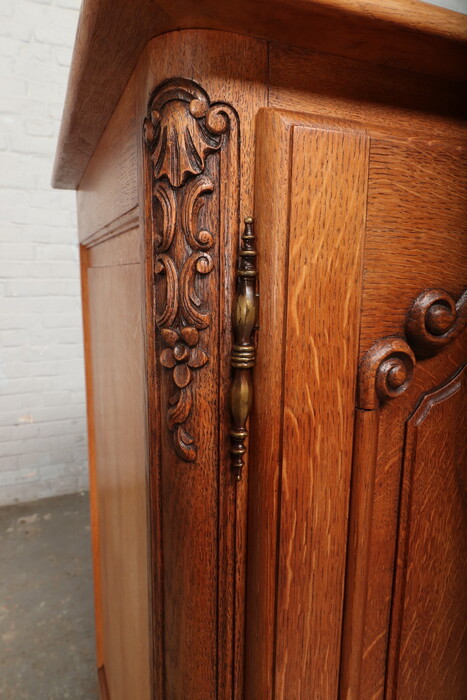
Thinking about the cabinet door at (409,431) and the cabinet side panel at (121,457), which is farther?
the cabinet side panel at (121,457)

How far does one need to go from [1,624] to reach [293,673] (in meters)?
1.61

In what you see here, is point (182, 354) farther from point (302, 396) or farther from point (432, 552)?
point (432, 552)

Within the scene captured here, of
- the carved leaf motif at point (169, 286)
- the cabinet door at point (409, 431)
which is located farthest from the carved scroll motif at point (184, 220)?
the cabinet door at point (409, 431)

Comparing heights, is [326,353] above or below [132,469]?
above

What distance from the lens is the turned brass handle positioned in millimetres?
380

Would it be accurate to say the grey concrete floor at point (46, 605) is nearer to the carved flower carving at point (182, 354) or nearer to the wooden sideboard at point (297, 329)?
the wooden sideboard at point (297, 329)

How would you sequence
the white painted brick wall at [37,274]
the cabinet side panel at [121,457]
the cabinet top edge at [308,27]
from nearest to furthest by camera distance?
the cabinet top edge at [308,27], the cabinet side panel at [121,457], the white painted brick wall at [37,274]

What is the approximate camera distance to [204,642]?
1.44 feet

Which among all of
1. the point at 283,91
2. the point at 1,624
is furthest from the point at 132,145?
the point at 1,624

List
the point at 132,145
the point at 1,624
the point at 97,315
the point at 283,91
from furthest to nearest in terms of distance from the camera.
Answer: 1. the point at 1,624
2. the point at 97,315
3. the point at 132,145
4. the point at 283,91

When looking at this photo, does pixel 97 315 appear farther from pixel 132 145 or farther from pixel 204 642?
pixel 204 642

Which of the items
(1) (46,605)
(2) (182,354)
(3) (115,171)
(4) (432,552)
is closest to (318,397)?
(2) (182,354)

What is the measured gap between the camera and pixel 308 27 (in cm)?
35

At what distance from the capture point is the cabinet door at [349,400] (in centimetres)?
39
